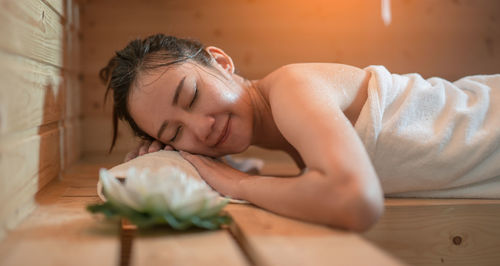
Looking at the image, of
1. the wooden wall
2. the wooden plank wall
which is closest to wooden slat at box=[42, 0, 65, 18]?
the wooden plank wall

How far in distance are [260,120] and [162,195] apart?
0.69m

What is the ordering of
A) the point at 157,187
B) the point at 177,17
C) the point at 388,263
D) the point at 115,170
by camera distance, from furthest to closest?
the point at 177,17 < the point at 115,170 < the point at 157,187 < the point at 388,263

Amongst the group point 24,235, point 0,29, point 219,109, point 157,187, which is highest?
point 0,29

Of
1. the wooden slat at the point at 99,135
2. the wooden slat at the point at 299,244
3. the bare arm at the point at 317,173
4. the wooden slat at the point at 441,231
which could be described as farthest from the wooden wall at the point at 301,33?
the wooden slat at the point at 299,244

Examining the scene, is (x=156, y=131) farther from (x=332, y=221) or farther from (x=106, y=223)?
Answer: (x=332, y=221)

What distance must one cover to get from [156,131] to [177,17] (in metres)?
0.94

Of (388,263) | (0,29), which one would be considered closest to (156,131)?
(0,29)

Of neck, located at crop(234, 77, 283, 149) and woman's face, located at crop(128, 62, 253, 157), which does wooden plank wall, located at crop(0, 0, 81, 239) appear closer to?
woman's face, located at crop(128, 62, 253, 157)

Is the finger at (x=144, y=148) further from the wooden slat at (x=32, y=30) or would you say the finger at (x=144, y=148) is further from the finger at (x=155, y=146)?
the wooden slat at (x=32, y=30)

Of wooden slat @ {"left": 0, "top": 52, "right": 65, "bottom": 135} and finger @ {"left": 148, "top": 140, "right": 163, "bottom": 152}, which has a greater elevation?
wooden slat @ {"left": 0, "top": 52, "right": 65, "bottom": 135}

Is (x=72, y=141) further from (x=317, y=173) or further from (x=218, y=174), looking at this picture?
(x=317, y=173)

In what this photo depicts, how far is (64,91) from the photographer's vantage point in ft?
5.43

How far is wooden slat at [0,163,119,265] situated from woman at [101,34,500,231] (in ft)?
1.08

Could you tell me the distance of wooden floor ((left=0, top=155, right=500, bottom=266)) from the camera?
738mm
